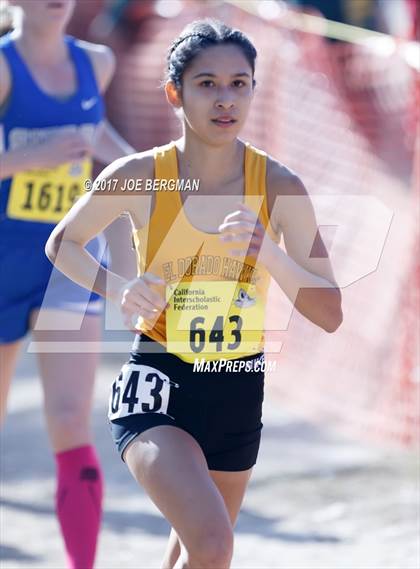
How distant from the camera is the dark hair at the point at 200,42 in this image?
315cm

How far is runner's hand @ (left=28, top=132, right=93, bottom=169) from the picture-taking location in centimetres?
409

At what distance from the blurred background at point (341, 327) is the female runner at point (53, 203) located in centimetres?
36

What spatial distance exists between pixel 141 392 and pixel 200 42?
87 centimetres

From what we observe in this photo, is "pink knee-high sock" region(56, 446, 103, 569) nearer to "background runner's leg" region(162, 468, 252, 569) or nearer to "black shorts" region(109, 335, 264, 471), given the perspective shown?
"background runner's leg" region(162, 468, 252, 569)

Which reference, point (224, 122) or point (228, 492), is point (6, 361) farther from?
point (224, 122)

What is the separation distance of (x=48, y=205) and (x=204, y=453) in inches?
56.8

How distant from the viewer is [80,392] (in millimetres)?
4012

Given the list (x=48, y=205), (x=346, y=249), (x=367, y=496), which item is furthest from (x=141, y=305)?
(x=346, y=249)

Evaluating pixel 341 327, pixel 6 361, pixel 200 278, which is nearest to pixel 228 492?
pixel 200 278

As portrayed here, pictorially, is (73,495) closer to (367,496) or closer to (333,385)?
(367,496)

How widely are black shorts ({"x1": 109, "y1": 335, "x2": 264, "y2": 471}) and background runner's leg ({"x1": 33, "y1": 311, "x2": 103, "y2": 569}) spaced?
32.6 inches

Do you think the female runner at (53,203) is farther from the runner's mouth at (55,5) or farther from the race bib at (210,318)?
the race bib at (210,318)

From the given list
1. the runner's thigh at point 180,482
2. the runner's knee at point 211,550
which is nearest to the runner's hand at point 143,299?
the runner's thigh at point 180,482

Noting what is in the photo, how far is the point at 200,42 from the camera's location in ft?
10.3
